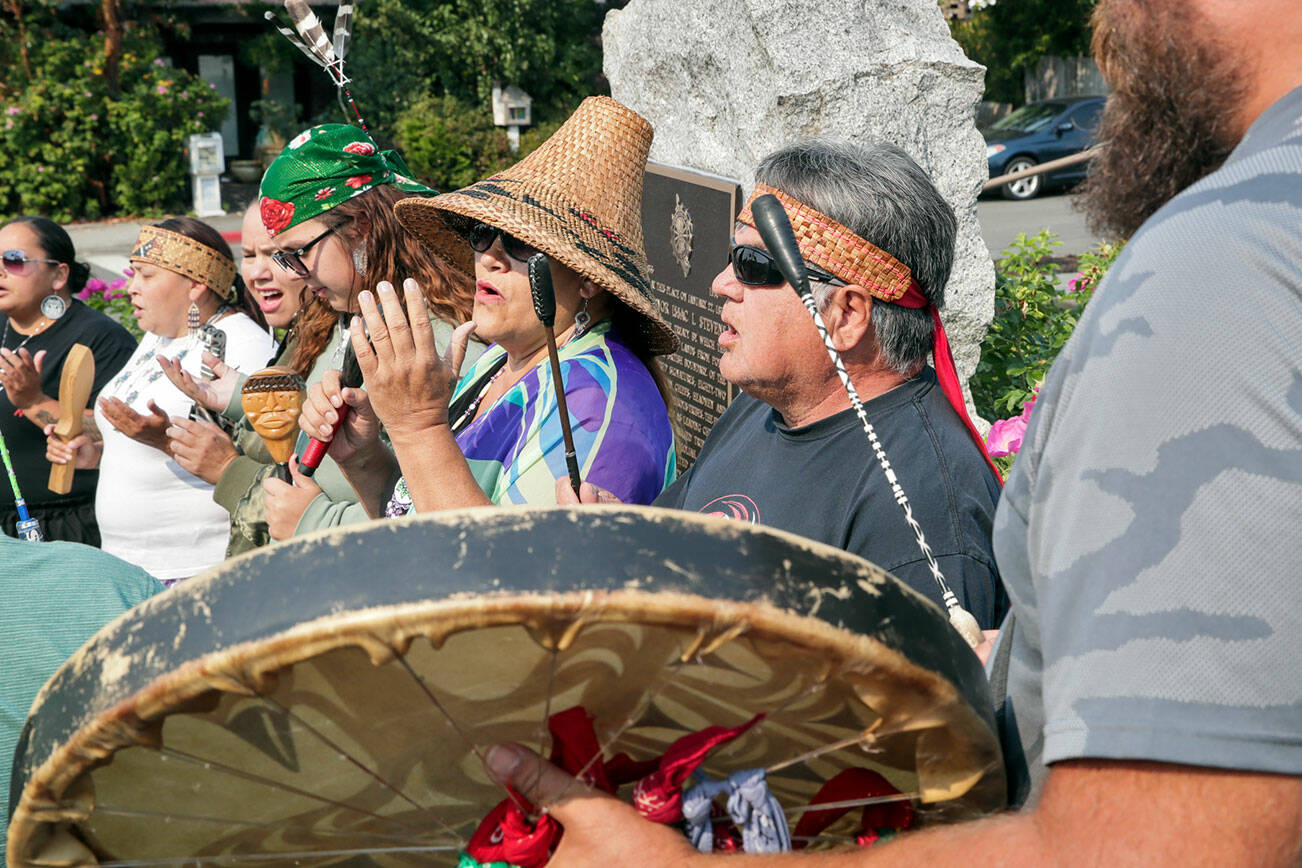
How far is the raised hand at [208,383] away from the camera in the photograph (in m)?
3.35

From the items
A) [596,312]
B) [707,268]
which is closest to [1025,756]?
[596,312]

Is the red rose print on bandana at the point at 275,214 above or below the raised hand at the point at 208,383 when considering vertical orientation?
above

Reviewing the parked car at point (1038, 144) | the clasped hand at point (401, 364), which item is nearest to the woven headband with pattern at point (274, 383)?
the clasped hand at point (401, 364)

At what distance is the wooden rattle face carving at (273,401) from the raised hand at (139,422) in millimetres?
746

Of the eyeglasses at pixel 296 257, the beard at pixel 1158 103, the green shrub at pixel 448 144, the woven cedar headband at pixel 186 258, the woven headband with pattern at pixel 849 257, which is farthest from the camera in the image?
the green shrub at pixel 448 144

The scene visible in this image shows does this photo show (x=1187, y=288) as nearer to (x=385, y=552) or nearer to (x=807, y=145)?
(x=385, y=552)

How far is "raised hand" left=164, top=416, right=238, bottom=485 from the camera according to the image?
3113 millimetres

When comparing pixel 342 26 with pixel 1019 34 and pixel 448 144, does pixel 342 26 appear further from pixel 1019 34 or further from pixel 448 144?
pixel 1019 34

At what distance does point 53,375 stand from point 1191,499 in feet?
15.5

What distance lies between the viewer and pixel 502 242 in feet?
8.43

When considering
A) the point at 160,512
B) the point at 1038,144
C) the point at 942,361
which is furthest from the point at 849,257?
the point at 1038,144

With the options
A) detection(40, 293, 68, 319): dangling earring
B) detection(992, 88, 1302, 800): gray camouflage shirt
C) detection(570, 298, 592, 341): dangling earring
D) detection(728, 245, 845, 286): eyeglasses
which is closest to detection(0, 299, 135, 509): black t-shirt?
detection(40, 293, 68, 319): dangling earring

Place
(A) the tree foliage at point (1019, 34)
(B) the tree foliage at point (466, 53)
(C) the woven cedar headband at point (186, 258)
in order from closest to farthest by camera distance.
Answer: (C) the woven cedar headband at point (186, 258), (B) the tree foliage at point (466, 53), (A) the tree foliage at point (1019, 34)

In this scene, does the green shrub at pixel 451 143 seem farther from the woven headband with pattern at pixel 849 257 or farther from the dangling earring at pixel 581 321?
the woven headband with pattern at pixel 849 257
